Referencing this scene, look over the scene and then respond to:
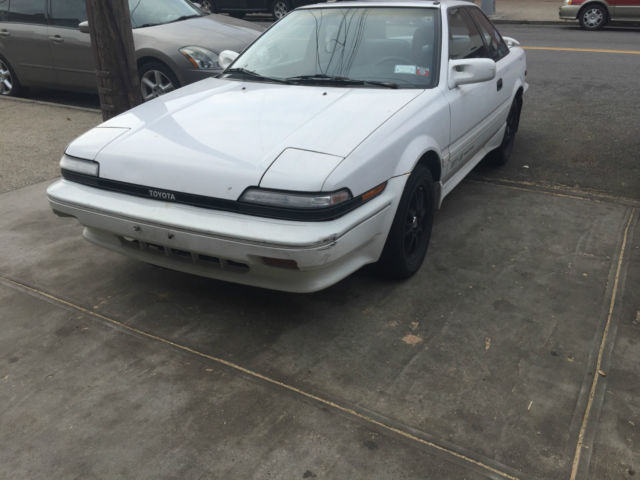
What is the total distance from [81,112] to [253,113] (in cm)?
501

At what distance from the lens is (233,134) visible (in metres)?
3.17

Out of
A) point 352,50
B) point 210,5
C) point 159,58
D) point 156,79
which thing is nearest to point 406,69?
point 352,50

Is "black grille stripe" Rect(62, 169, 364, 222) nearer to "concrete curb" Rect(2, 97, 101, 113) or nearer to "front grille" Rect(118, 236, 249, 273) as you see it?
"front grille" Rect(118, 236, 249, 273)

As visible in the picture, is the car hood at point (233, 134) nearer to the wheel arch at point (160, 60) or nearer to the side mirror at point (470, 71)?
the side mirror at point (470, 71)

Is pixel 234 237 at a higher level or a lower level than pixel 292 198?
lower

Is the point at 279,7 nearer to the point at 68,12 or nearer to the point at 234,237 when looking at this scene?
the point at 68,12

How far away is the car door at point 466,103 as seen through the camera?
402cm

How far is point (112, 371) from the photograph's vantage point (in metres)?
2.87

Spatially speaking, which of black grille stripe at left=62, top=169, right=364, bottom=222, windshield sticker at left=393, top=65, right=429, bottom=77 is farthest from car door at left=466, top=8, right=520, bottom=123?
black grille stripe at left=62, top=169, right=364, bottom=222

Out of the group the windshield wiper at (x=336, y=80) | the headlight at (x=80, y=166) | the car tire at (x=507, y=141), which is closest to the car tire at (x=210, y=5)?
the car tire at (x=507, y=141)

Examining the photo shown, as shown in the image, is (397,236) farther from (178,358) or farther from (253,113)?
(178,358)

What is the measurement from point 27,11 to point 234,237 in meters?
6.82

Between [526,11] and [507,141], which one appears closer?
[507,141]

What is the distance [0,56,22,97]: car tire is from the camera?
842cm
